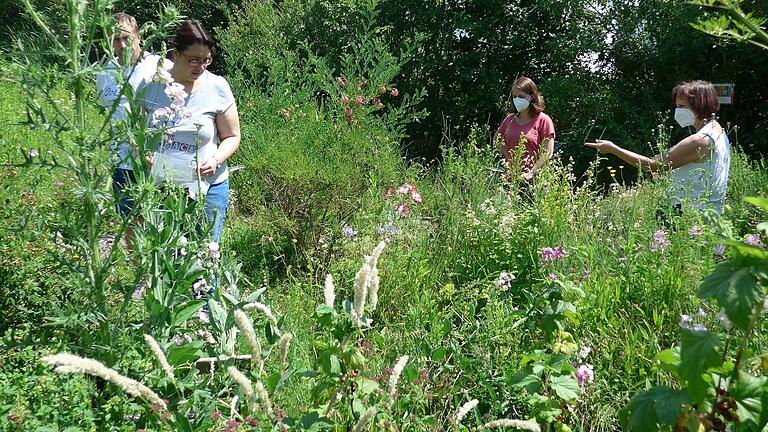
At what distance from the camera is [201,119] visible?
3.26 m

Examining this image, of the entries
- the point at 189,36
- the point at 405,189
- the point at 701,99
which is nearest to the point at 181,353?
the point at 189,36

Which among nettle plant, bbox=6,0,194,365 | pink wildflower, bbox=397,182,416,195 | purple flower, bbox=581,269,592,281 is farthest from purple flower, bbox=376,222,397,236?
nettle plant, bbox=6,0,194,365

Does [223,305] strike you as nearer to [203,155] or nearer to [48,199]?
[203,155]

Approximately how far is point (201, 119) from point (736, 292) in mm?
2429

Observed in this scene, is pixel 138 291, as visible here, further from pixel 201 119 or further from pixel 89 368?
pixel 89 368

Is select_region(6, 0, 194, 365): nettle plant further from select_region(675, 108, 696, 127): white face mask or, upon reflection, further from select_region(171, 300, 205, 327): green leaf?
select_region(675, 108, 696, 127): white face mask

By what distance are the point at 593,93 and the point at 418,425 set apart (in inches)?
324

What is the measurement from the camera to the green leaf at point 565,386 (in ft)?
7.13

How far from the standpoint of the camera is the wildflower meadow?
183cm

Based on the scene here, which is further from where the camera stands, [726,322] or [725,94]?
[725,94]

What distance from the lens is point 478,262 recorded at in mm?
3645

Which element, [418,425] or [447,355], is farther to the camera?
[447,355]

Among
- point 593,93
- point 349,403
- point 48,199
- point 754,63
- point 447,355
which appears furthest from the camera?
point 593,93

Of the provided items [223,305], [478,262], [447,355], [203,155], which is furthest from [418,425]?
[203,155]
